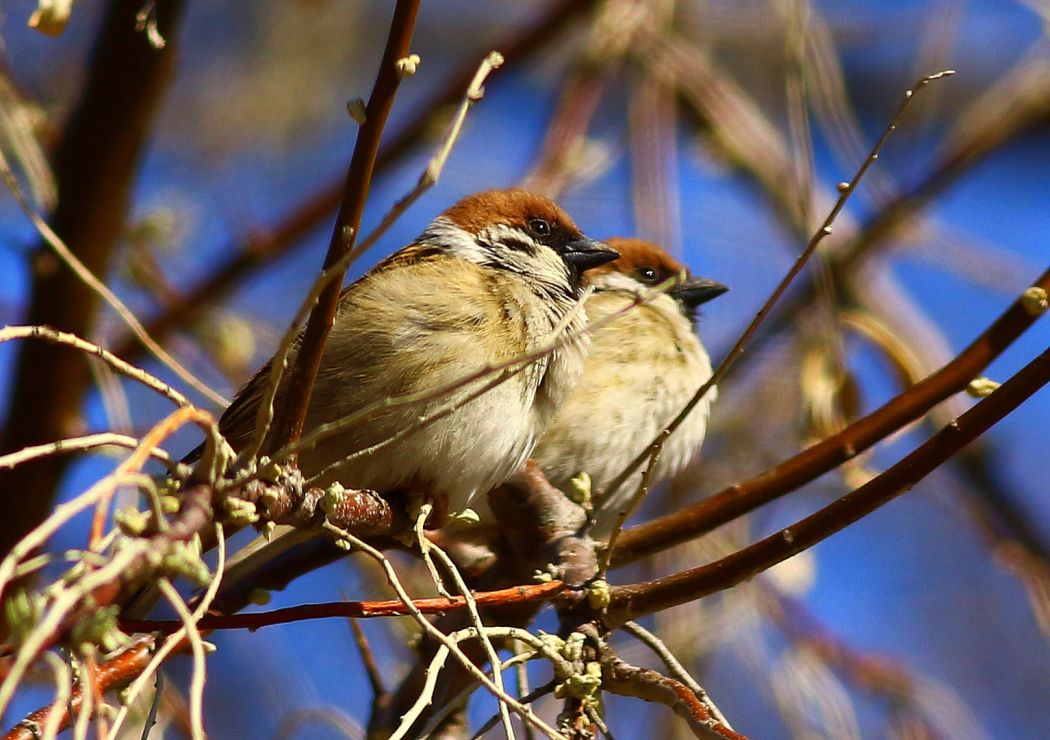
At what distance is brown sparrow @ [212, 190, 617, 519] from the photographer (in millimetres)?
2568

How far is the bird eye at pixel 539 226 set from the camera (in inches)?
131

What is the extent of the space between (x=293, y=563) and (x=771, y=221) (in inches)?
113

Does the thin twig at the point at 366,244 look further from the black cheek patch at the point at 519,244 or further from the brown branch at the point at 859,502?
the black cheek patch at the point at 519,244

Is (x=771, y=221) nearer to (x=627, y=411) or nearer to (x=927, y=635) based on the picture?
(x=627, y=411)

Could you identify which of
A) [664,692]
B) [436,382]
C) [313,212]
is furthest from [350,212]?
[313,212]

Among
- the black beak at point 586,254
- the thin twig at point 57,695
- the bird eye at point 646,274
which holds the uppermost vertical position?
the bird eye at point 646,274

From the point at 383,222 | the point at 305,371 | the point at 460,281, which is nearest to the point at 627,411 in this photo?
the point at 460,281

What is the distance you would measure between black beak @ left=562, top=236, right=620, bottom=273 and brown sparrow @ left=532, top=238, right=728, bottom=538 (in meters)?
0.13

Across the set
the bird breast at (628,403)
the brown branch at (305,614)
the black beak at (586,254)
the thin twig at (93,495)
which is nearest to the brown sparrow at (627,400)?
the bird breast at (628,403)

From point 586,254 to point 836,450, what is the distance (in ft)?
3.72

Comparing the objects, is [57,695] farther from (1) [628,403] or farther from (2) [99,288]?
(1) [628,403]

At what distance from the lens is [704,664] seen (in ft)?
13.7

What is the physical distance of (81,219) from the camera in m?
2.96

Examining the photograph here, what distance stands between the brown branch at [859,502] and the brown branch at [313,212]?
1.91 meters
